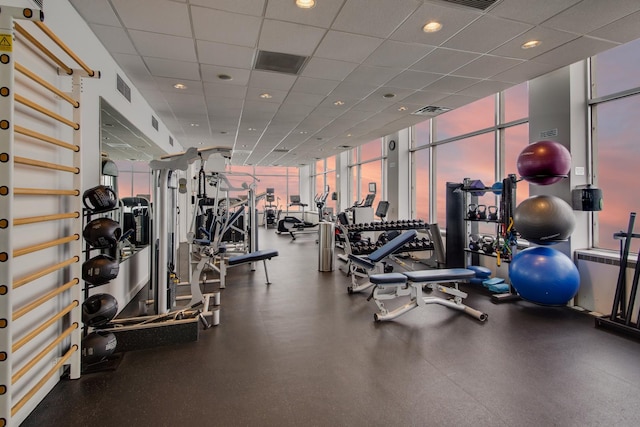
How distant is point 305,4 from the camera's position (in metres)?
2.67

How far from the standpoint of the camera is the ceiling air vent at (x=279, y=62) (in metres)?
3.68

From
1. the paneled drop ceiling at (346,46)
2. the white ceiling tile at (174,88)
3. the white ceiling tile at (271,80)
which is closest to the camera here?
the paneled drop ceiling at (346,46)


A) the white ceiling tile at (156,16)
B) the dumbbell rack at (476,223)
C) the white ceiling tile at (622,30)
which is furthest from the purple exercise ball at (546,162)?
the white ceiling tile at (156,16)

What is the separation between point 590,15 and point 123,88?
4.85m

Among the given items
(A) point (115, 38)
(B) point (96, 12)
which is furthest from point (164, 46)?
(B) point (96, 12)

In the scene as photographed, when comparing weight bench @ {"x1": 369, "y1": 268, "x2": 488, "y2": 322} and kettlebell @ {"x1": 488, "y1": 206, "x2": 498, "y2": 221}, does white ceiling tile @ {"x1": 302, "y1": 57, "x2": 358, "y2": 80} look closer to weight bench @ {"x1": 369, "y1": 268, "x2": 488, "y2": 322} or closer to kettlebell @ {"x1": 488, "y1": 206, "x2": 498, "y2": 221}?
weight bench @ {"x1": 369, "y1": 268, "x2": 488, "y2": 322}

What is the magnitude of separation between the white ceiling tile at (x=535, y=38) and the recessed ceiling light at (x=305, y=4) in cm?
209

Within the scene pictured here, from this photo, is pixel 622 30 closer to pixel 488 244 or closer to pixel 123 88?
pixel 488 244

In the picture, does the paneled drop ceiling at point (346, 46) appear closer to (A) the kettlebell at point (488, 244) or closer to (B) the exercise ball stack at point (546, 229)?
(B) the exercise ball stack at point (546, 229)

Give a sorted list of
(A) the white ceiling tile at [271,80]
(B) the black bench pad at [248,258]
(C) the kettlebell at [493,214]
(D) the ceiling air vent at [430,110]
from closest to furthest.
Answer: (A) the white ceiling tile at [271,80]
(C) the kettlebell at [493,214]
(B) the black bench pad at [248,258]
(D) the ceiling air vent at [430,110]

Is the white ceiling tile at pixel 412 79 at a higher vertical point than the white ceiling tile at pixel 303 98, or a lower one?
lower

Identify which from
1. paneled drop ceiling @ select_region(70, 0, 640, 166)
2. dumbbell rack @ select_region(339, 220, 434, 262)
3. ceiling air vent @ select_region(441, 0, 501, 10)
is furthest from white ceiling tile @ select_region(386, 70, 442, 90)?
dumbbell rack @ select_region(339, 220, 434, 262)

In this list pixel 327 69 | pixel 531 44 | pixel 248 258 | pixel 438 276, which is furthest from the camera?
pixel 248 258

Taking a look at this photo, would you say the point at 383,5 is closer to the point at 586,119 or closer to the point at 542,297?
the point at 586,119
